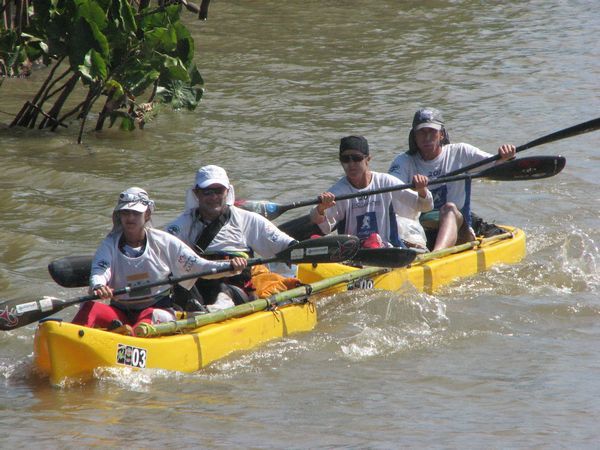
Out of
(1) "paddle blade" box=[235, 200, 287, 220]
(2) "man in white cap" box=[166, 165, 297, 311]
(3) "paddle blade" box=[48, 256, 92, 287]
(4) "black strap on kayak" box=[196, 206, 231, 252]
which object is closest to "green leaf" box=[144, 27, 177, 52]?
(1) "paddle blade" box=[235, 200, 287, 220]

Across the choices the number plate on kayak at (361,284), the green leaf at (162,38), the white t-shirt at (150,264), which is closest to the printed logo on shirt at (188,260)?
the white t-shirt at (150,264)

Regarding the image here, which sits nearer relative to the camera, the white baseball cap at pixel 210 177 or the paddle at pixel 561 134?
the white baseball cap at pixel 210 177

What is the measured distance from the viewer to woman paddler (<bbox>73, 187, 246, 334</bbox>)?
7727mm

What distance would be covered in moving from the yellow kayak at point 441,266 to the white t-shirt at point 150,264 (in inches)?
56.2

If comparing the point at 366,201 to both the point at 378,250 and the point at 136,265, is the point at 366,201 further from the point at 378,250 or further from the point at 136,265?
the point at 136,265


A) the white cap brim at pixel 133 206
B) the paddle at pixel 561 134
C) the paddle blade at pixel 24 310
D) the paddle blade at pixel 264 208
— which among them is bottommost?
the paddle blade at pixel 24 310

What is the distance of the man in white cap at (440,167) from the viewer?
10.2 metres

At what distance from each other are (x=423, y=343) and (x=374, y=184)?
170 cm

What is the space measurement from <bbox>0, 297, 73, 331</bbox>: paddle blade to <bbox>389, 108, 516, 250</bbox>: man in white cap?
3.68 meters

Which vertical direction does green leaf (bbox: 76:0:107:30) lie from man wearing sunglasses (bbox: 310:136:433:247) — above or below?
above

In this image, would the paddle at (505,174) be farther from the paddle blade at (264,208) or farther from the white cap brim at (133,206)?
the white cap brim at (133,206)

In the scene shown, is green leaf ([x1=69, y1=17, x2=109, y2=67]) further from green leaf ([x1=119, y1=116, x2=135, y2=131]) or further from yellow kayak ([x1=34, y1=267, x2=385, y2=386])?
yellow kayak ([x1=34, y1=267, x2=385, y2=386])

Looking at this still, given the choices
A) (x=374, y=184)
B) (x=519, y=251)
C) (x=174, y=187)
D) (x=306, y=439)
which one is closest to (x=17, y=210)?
(x=174, y=187)

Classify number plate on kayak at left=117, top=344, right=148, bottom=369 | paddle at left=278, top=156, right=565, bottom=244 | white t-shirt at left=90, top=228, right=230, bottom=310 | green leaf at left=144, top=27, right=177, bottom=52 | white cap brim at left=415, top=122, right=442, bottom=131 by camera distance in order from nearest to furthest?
number plate on kayak at left=117, top=344, right=148, bottom=369 < white t-shirt at left=90, top=228, right=230, bottom=310 < paddle at left=278, top=156, right=565, bottom=244 < white cap brim at left=415, top=122, right=442, bottom=131 < green leaf at left=144, top=27, right=177, bottom=52
